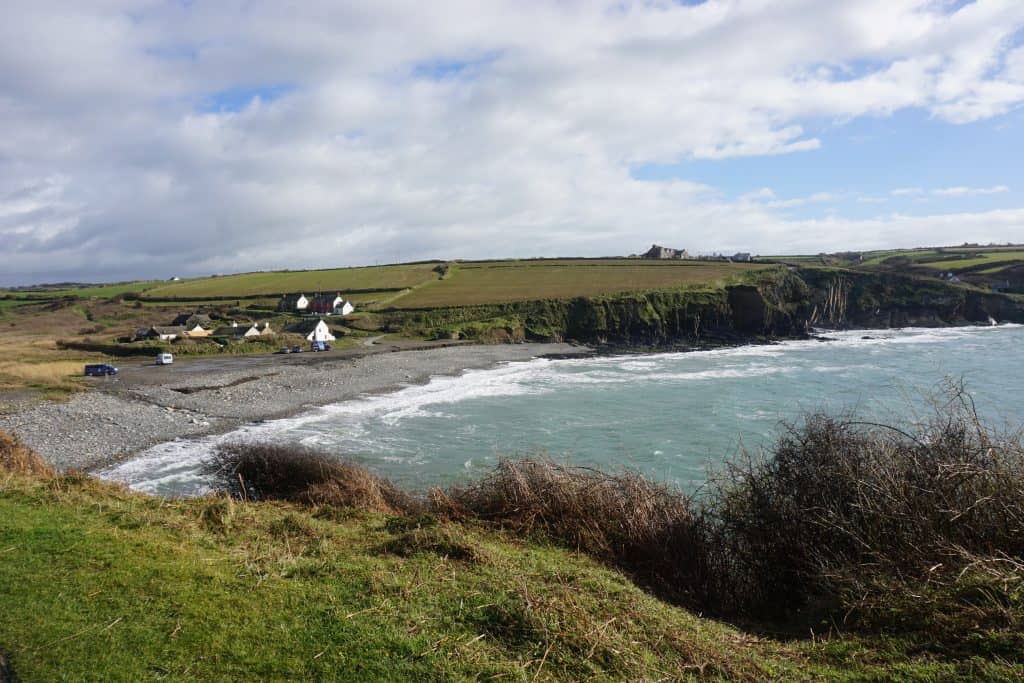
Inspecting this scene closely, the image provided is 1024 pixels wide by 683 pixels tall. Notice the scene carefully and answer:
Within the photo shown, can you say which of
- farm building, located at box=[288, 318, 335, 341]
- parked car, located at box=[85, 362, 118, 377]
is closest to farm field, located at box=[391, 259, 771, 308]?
farm building, located at box=[288, 318, 335, 341]

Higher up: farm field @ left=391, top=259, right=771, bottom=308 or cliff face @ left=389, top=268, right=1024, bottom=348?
farm field @ left=391, top=259, right=771, bottom=308

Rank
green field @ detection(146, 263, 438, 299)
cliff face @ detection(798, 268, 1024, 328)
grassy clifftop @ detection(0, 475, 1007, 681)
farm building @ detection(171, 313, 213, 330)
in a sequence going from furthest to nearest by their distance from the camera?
green field @ detection(146, 263, 438, 299), cliff face @ detection(798, 268, 1024, 328), farm building @ detection(171, 313, 213, 330), grassy clifftop @ detection(0, 475, 1007, 681)

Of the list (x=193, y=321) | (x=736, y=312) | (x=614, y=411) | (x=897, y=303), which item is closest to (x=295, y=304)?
(x=193, y=321)

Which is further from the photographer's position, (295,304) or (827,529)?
(295,304)

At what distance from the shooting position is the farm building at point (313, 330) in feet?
219

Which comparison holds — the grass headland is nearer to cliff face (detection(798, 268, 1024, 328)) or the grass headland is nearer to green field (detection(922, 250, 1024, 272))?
cliff face (detection(798, 268, 1024, 328))

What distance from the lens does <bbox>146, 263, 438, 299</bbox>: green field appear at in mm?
104938

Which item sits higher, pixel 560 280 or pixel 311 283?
pixel 311 283

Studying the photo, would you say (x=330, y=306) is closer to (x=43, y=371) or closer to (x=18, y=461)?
(x=43, y=371)

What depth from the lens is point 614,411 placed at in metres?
32.1

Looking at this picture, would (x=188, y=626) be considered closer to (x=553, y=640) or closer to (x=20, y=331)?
(x=553, y=640)

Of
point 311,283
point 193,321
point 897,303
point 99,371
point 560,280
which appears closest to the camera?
point 99,371

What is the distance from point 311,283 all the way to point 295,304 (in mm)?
24971

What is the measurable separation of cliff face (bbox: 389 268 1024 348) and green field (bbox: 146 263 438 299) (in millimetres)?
30637
